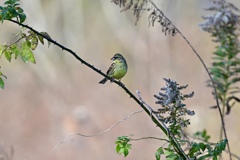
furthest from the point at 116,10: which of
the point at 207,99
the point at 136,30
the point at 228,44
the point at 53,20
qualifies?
the point at 228,44

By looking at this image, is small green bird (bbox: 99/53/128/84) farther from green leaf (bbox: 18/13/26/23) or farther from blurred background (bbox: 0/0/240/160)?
blurred background (bbox: 0/0/240/160)

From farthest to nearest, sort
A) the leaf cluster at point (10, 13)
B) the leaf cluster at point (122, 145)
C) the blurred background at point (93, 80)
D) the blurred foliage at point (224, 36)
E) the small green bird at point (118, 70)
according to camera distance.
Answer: the blurred background at point (93, 80) < the blurred foliage at point (224, 36) < the small green bird at point (118, 70) < the leaf cluster at point (122, 145) < the leaf cluster at point (10, 13)

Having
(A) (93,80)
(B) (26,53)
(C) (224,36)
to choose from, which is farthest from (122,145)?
(A) (93,80)

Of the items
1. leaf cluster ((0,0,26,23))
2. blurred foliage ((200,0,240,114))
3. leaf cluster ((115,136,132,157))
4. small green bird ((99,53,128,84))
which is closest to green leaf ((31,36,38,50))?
leaf cluster ((0,0,26,23))

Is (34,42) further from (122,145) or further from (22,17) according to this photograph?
(122,145)

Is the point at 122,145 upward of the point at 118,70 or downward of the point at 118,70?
downward

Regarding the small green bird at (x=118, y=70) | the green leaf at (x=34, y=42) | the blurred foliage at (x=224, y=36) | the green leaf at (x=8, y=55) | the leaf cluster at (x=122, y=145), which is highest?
the blurred foliage at (x=224, y=36)

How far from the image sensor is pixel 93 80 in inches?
605

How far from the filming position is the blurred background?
11273mm

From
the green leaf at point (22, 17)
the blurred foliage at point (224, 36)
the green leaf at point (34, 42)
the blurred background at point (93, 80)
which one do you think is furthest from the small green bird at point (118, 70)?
the blurred background at point (93, 80)

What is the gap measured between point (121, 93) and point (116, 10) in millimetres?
2702

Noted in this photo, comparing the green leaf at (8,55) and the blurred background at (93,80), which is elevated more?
the blurred background at (93,80)

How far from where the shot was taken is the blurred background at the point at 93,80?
11273 millimetres

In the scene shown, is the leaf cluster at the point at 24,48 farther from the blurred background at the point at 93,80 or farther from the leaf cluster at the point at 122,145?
the blurred background at the point at 93,80
